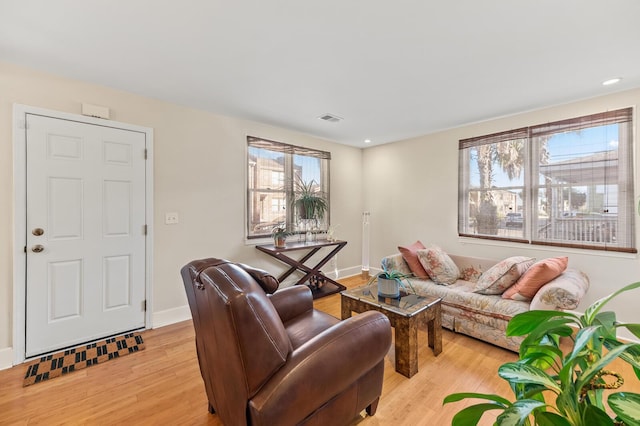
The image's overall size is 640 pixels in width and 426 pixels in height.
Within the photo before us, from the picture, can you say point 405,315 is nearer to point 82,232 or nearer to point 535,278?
point 535,278

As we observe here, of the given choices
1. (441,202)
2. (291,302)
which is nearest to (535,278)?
(441,202)

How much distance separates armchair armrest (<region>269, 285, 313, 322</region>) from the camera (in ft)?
6.52

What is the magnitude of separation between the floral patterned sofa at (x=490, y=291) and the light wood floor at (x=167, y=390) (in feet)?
0.78

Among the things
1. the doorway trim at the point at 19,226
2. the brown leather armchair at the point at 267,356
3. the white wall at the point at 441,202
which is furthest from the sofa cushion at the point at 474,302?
the doorway trim at the point at 19,226

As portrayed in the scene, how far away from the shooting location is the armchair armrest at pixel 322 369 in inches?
43.1

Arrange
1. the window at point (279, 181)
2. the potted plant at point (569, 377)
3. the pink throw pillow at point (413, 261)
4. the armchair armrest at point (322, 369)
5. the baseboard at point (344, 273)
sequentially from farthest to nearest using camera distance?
the baseboard at point (344, 273) < the window at point (279, 181) < the pink throw pillow at point (413, 261) < the armchair armrest at point (322, 369) < the potted plant at point (569, 377)

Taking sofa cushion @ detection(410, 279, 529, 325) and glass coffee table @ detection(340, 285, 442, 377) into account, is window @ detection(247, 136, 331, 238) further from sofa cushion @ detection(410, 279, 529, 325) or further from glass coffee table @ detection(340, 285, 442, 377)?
sofa cushion @ detection(410, 279, 529, 325)

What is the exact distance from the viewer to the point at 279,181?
3904 mm

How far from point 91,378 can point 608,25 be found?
14.0 feet

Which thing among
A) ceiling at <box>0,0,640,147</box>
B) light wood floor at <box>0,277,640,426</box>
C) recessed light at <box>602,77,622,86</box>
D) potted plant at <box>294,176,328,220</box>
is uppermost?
ceiling at <box>0,0,640,147</box>

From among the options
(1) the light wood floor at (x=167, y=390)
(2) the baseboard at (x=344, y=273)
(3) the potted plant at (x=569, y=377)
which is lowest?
(1) the light wood floor at (x=167, y=390)

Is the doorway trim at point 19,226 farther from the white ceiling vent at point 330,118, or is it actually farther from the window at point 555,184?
the window at point 555,184

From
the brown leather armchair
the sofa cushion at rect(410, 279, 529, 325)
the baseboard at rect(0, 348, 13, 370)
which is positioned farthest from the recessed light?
the baseboard at rect(0, 348, 13, 370)

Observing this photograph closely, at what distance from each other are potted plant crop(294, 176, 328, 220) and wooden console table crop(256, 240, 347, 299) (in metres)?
0.41
